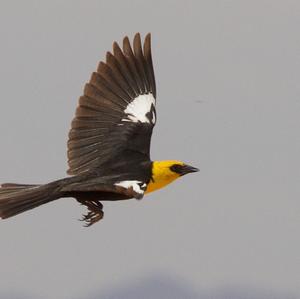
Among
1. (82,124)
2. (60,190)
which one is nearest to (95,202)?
(60,190)

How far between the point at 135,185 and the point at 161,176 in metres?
1.13

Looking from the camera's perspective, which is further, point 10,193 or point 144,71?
point 144,71

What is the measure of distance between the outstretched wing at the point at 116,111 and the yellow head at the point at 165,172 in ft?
2.14

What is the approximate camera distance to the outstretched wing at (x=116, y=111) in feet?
60.1

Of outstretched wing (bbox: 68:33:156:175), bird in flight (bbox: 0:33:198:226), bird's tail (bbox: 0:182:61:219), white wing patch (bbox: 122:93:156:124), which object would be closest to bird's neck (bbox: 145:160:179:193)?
bird in flight (bbox: 0:33:198:226)

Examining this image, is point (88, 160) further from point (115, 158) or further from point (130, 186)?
point (130, 186)

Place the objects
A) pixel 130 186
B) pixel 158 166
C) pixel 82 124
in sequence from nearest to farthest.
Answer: pixel 130 186, pixel 158 166, pixel 82 124

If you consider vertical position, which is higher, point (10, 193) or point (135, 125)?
point (135, 125)

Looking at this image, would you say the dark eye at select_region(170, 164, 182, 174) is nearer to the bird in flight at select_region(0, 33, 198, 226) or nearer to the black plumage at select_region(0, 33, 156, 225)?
the bird in flight at select_region(0, 33, 198, 226)

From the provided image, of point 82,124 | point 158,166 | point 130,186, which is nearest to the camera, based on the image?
point 130,186

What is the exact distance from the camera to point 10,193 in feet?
56.2

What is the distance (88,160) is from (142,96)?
5.40ft

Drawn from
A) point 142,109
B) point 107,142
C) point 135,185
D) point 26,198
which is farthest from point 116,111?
point 135,185

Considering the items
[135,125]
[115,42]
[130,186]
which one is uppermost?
[115,42]
